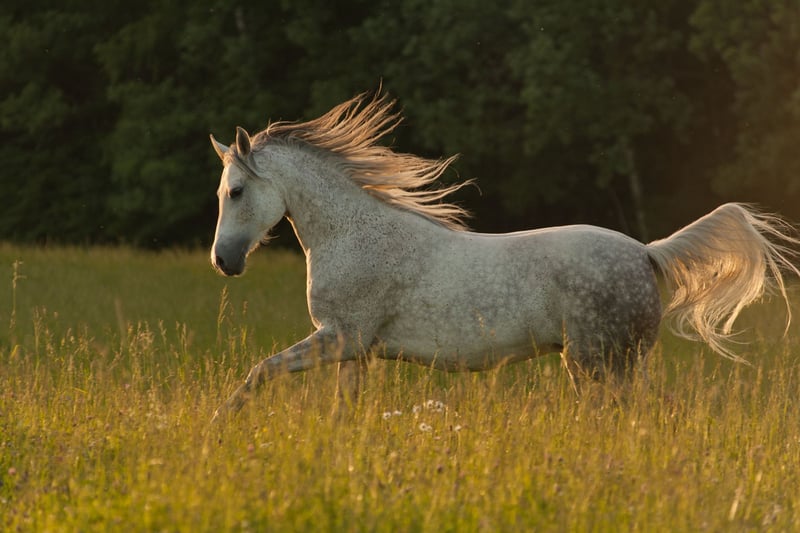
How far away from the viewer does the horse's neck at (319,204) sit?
6.80 m

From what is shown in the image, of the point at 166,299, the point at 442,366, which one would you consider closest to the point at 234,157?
the point at 442,366

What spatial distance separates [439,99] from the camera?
69.9 feet

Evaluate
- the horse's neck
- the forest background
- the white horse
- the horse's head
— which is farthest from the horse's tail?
the forest background

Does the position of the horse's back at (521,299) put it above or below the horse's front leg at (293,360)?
above

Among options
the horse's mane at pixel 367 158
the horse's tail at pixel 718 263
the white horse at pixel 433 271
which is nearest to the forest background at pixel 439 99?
the horse's tail at pixel 718 263

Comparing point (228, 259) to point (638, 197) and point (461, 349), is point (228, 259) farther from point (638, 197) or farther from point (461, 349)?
point (638, 197)

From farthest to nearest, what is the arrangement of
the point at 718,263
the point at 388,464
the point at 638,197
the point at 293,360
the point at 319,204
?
the point at 638,197 < the point at 718,263 < the point at 319,204 < the point at 293,360 < the point at 388,464

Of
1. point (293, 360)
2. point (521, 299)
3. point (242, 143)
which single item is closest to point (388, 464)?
point (293, 360)

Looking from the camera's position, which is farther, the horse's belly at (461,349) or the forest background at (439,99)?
the forest background at (439,99)

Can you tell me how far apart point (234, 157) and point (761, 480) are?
133 inches

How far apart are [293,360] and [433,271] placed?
3.17 feet

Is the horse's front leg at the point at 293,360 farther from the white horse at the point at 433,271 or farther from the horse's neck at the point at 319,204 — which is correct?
the horse's neck at the point at 319,204

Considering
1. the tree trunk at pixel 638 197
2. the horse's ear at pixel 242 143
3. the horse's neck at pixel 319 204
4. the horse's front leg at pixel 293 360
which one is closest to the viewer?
the horse's front leg at pixel 293 360

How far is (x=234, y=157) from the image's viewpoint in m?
6.67
